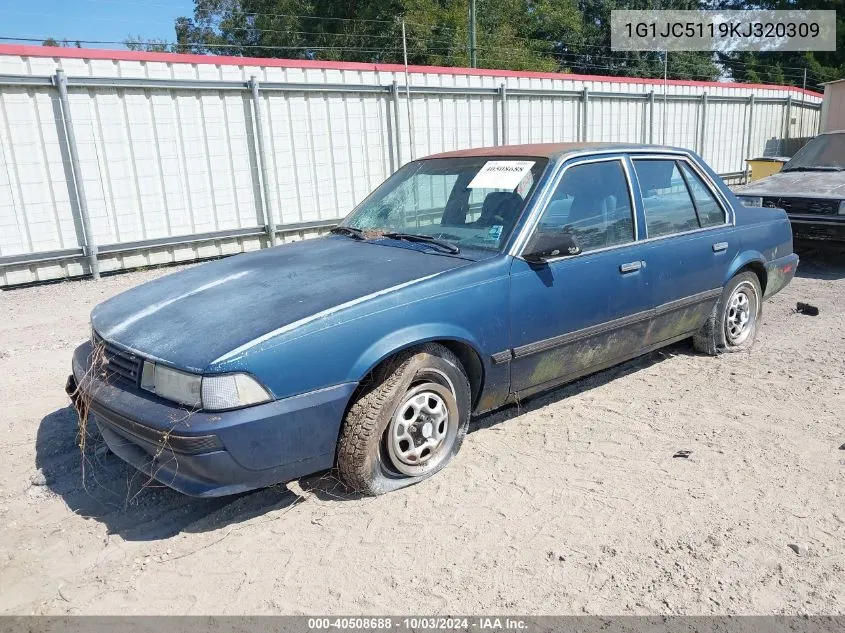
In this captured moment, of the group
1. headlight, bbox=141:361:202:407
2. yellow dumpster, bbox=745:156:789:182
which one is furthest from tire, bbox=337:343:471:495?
yellow dumpster, bbox=745:156:789:182

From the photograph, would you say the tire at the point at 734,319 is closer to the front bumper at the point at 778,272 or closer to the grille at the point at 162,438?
the front bumper at the point at 778,272

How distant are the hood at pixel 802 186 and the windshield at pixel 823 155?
0.87 feet

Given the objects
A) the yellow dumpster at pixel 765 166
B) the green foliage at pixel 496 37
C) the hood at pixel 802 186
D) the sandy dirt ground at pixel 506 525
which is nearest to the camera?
the sandy dirt ground at pixel 506 525

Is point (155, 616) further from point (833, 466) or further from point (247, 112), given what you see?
point (247, 112)

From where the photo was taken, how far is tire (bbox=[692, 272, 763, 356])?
16.9 ft

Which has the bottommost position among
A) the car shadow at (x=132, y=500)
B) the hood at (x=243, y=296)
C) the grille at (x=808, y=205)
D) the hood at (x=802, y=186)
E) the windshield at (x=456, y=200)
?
the car shadow at (x=132, y=500)

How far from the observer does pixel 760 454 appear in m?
3.66

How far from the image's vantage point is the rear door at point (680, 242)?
14.5ft

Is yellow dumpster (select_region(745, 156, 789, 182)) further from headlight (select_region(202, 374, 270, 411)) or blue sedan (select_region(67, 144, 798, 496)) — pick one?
headlight (select_region(202, 374, 270, 411))

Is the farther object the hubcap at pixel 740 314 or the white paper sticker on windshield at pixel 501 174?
the hubcap at pixel 740 314

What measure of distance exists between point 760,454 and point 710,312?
164cm

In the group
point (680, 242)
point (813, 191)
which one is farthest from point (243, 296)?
point (813, 191)

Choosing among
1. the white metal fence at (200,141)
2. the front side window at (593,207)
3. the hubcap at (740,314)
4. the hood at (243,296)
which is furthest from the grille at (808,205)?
the hood at (243,296)

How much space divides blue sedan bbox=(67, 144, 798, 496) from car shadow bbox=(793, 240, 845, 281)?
3.95 meters
